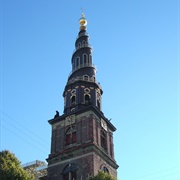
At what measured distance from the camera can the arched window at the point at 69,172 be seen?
42.5m

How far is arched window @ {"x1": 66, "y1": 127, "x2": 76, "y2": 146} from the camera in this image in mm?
46406

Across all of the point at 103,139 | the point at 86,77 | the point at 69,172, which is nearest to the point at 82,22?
the point at 86,77

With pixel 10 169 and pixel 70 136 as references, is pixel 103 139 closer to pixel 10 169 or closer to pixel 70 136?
pixel 70 136

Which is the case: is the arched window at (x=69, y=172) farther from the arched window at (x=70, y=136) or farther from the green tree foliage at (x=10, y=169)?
the green tree foliage at (x=10, y=169)

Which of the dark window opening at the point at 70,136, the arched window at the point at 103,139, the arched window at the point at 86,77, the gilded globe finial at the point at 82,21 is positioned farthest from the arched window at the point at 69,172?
the gilded globe finial at the point at 82,21

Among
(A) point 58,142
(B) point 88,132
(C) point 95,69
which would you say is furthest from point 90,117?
(C) point 95,69

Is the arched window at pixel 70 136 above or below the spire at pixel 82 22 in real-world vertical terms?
below

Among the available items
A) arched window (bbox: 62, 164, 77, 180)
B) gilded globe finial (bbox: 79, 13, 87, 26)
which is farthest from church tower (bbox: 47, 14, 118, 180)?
gilded globe finial (bbox: 79, 13, 87, 26)

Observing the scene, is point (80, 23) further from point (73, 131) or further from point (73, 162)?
point (73, 162)

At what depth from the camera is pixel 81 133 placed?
45.8 metres

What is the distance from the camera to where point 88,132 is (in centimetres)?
4522

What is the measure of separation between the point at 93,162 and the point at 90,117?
6994mm

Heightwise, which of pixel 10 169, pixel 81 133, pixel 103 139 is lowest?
pixel 10 169

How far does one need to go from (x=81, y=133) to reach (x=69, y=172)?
5.63m
